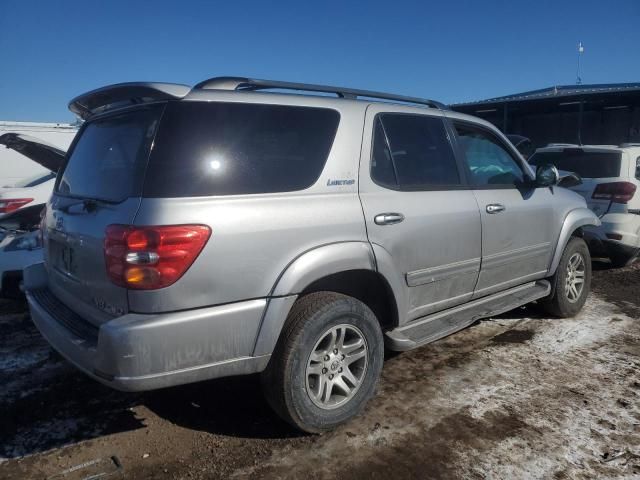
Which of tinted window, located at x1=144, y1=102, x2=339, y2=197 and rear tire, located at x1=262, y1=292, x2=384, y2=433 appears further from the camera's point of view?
rear tire, located at x1=262, y1=292, x2=384, y2=433

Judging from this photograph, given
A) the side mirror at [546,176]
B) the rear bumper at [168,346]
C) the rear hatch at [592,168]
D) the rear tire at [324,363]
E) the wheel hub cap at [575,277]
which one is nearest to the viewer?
the rear bumper at [168,346]

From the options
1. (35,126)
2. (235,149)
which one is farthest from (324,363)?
(35,126)

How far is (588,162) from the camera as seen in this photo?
6.84 m

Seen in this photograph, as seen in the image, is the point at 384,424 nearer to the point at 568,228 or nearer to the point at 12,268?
the point at 568,228

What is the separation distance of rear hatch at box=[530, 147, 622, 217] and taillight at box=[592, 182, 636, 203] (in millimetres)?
43

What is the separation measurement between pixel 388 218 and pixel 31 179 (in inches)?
242

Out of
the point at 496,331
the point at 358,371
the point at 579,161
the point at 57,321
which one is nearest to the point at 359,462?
the point at 358,371

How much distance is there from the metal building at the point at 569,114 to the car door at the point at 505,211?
13669mm

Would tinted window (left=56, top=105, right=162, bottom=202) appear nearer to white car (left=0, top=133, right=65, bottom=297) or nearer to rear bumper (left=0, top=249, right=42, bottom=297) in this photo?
white car (left=0, top=133, right=65, bottom=297)

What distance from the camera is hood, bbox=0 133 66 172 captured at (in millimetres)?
4414

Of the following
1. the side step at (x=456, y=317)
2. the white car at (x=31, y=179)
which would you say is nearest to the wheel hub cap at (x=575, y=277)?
the side step at (x=456, y=317)

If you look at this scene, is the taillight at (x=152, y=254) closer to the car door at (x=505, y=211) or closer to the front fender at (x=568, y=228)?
the car door at (x=505, y=211)

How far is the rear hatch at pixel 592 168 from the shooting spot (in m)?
6.50

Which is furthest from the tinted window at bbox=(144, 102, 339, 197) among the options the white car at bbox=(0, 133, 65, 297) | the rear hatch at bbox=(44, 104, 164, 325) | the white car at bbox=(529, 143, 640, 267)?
the white car at bbox=(529, 143, 640, 267)
